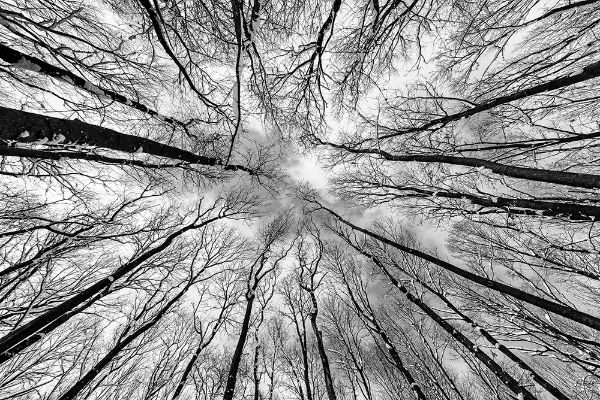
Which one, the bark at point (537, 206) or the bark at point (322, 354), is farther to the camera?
the bark at point (322, 354)

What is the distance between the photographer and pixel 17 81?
375 cm

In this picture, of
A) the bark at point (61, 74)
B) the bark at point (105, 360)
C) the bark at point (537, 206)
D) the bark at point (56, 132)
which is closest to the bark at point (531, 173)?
the bark at point (537, 206)

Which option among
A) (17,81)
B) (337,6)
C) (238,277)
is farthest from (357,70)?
(238,277)

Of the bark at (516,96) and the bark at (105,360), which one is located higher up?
the bark at (516,96)

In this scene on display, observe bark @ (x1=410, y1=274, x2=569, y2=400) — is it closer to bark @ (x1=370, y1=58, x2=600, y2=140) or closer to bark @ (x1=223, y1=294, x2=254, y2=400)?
bark @ (x1=370, y1=58, x2=600, y2=140)

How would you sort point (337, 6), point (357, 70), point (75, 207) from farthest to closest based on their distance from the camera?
point (75, 207), point (357, 70), point (337, 6)

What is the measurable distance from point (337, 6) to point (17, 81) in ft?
17.0

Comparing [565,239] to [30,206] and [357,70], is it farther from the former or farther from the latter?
[30,206]

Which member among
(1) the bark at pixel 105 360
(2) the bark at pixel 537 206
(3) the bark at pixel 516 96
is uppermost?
(3) the bark at pixel 516 96

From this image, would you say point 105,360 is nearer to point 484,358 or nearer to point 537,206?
point 484,358

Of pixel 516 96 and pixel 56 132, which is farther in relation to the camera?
pixel 516 96

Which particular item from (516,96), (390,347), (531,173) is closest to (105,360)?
(390,347)

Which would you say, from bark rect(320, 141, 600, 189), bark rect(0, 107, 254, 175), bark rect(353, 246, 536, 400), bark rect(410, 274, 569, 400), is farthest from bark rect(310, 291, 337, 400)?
bark rect(0, 107, 254, 175)

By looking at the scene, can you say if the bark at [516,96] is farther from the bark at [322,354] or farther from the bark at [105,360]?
the bark at [105,360]
